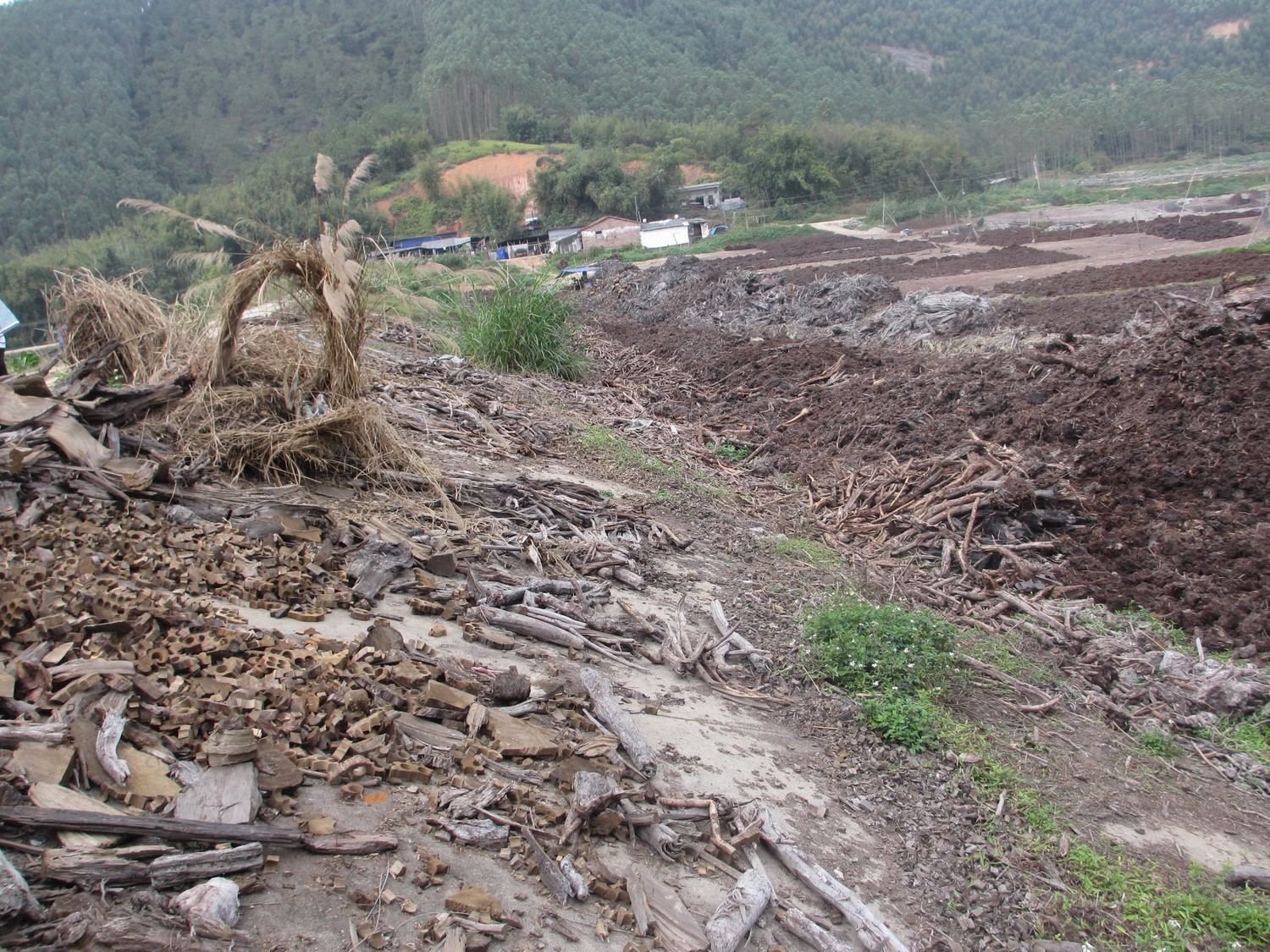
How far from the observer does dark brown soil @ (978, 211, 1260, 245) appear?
25.4m

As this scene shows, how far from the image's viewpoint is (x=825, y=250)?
3528cm

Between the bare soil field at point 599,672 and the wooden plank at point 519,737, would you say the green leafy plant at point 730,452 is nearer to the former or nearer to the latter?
the bare soil field at point 599,672

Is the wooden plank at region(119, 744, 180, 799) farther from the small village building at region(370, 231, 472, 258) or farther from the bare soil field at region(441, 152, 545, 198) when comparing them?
the bare soil field at region(441, 152, 545, 198)

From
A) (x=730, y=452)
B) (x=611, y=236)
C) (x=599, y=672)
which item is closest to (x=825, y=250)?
(x=611, y=236)

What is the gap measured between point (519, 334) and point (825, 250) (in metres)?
26.6

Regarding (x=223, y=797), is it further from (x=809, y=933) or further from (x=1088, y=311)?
(x=1088, y=311)

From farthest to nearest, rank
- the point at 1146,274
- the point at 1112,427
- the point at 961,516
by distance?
1. the point at 1146,274
2. the point at 1112,427
3. the point at 961,516

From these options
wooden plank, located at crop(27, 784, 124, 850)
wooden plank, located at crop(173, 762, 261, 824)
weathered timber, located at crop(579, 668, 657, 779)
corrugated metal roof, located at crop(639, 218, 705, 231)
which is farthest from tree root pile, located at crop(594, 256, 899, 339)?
corrugated metal roof, located at crop(639, 218, 705, 231)

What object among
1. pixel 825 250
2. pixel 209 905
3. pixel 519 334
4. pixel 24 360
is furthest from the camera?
pixel 825 250

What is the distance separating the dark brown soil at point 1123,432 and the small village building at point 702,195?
51.1 metres

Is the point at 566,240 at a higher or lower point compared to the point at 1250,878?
higher

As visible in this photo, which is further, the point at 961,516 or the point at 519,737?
the point at 961,516

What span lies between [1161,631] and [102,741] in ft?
16.8

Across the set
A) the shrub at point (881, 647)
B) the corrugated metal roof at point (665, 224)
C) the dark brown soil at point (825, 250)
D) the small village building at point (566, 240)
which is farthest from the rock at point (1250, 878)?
the small village building at point (566, 240)
